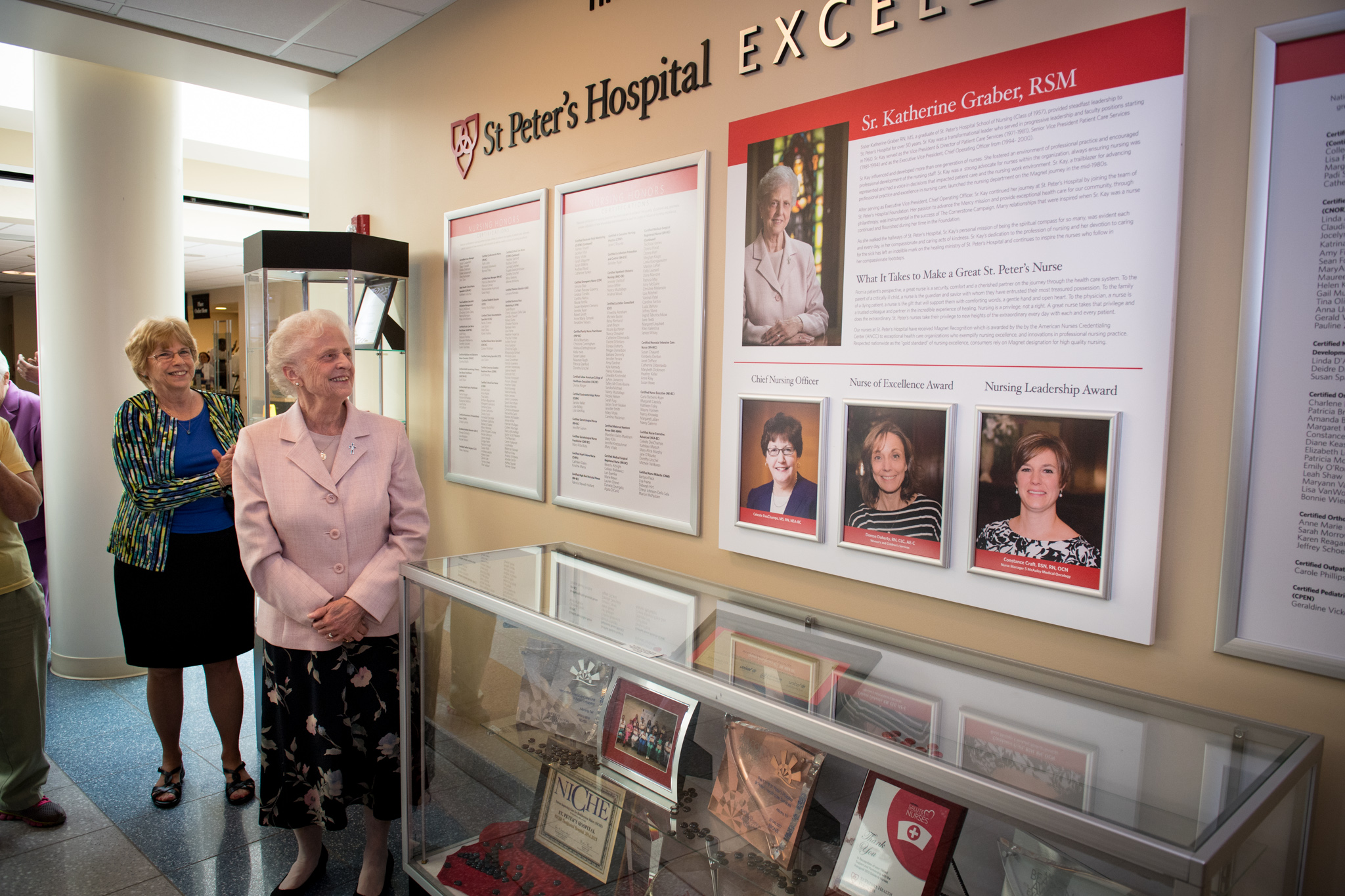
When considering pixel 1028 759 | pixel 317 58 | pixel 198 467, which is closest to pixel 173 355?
pixel 198 467

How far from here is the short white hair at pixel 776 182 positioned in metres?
2.13

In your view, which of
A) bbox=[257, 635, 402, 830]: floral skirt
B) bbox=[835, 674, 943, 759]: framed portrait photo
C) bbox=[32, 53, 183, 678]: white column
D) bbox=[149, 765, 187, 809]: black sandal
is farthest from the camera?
bbox=[32, 53, 183, 678]: white column

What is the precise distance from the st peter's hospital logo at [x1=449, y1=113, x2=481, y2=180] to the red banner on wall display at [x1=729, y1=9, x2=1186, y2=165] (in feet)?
5.12

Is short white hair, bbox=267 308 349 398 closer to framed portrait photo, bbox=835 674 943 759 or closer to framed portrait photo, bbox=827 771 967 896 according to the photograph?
framed portrait photo, bbox=835 674 943 759

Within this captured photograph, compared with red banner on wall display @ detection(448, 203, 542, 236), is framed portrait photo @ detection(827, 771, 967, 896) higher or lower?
lower

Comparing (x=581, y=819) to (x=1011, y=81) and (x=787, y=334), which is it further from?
(x=1011, y=81)

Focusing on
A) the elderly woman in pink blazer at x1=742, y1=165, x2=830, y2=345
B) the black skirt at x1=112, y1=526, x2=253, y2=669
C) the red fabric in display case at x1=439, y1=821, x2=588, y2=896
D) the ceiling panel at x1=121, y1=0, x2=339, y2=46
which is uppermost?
the ceiling panel at x1=121, y1=0, x2=339, y2=46

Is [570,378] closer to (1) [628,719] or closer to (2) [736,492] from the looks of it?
(2) [736,492]

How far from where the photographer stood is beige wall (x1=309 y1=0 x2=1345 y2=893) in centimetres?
146

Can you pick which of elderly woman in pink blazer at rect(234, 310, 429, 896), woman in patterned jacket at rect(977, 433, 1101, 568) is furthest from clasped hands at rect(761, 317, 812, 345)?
elderly woman in pink blazer at rect(234, 310, 429, 896)

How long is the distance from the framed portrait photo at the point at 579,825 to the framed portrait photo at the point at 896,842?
0.55m

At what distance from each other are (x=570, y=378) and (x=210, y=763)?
213cm

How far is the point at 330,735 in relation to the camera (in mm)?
2400

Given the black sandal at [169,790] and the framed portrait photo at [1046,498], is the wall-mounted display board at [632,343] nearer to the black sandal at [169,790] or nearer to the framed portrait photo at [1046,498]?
the framed portrait photo at [1046,498]
